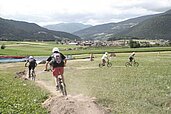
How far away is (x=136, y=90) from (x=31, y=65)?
46.9 feet

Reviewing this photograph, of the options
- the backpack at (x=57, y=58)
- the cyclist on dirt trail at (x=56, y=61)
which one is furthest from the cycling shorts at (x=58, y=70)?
the backpack at (x=57, y=58)

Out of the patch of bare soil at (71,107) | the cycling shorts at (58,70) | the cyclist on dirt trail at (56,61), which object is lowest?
the patch of bare soil at (71,107)

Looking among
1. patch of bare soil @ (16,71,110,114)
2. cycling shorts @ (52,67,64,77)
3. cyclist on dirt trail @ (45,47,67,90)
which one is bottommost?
patch of bare soil @ (16,71,110,114)

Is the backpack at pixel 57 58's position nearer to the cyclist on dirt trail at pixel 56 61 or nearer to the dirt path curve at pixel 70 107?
the cyclist on dirt trail at pixel 56 61

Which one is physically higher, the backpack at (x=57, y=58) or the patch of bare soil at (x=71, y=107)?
the backpack at (x=57, y=58)

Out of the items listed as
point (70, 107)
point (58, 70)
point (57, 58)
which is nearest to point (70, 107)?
point (70, 107)

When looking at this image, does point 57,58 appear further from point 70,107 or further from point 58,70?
point 70,107

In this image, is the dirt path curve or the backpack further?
the backpack

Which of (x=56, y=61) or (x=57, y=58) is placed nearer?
(x=57, y=58)

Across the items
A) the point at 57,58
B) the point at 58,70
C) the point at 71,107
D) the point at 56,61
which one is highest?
the point at 57,58

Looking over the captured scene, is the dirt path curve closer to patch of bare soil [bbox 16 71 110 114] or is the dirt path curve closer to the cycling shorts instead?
patch of bare soil [bbox 16 71 110 114]

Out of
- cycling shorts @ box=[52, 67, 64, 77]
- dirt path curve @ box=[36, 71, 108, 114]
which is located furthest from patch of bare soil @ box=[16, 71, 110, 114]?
cycling shorts @ box=[52, 67, 64, 77]

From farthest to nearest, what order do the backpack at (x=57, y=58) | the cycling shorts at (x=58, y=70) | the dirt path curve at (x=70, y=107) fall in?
the cycling shorts at (x=58, y=70)
the backpack at (x=57, y=58)
the dirt path curve at (x=70, y=107)

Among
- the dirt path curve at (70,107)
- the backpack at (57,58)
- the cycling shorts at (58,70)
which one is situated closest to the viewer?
the dirt path curve at (70,107)
